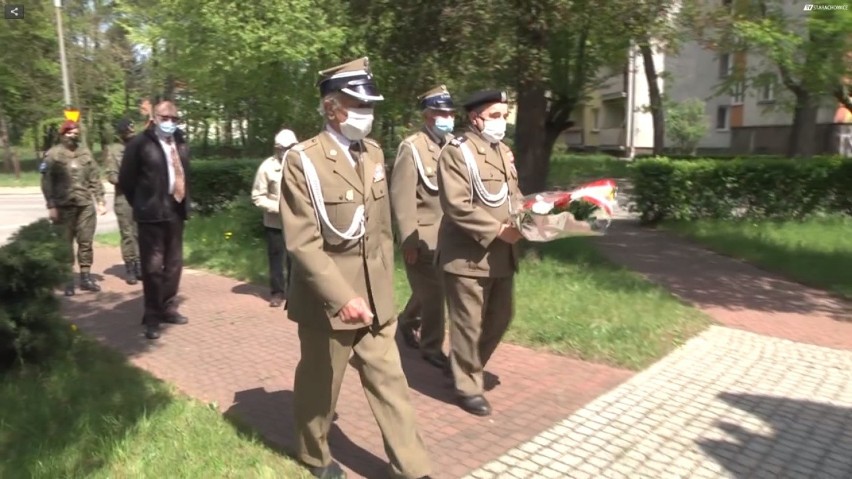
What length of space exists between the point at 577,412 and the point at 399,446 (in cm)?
169

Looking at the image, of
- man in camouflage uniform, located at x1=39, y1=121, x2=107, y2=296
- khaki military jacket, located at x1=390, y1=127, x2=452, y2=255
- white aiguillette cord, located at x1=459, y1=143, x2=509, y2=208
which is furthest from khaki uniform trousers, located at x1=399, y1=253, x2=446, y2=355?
man in camouflage uniform, located at x1=39, y1=121, x2=107, y2=296

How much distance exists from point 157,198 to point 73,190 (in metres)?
2.36

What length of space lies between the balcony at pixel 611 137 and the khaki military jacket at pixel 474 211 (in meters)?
39.8

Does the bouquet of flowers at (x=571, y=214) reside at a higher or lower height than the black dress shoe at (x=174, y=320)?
higher

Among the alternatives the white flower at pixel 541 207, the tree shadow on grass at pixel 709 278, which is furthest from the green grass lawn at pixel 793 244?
the white flower at pixel 541 207

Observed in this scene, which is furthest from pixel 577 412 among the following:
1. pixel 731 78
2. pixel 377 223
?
pixel 731 78

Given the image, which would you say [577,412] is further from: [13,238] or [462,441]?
[13,238]

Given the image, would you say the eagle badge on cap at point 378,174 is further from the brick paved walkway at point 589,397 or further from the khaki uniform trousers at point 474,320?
the brick paved walkway at point 589,397

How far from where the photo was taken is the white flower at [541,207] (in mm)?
4348

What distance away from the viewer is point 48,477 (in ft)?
12.4

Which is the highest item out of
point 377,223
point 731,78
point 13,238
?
point 731,78

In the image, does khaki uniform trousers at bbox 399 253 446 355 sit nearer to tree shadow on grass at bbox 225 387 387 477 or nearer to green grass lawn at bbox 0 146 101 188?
tree shadow on grass at bbox 225 387 387 477

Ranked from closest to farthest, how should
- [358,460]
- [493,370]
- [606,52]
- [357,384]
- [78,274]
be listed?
[358,460]
[357,384]
[493,370]
[78,274]
[606,52]

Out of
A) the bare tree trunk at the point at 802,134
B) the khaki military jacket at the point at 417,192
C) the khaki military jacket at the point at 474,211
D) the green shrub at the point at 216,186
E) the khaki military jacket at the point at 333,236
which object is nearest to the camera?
the khaki military jacket at the point at 333,236
